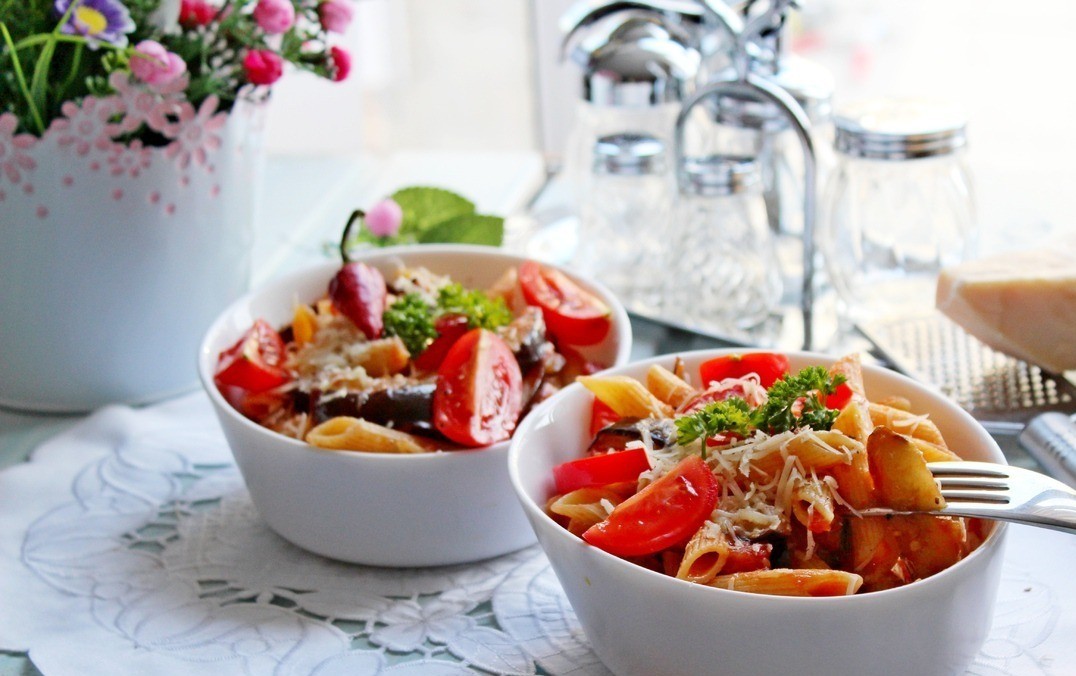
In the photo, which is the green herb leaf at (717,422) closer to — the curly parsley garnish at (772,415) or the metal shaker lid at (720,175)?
the curly parsley garnish at (772,415)

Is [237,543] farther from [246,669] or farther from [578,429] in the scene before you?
[578,429]

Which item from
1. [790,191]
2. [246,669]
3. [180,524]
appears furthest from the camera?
[790,191]

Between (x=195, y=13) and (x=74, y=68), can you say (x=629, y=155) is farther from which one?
(x=74, y=68)

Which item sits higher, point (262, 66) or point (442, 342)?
point (262, 66)

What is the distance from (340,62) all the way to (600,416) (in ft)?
1.78

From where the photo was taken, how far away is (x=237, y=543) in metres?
1.25

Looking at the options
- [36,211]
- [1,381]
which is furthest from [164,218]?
[1,381]

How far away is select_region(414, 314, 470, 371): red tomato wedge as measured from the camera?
130cm

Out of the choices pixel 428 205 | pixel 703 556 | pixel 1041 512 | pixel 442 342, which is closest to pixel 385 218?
pixel 428 205

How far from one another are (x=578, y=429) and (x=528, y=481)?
0.38 ft

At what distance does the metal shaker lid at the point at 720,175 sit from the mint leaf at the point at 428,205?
0.38 m

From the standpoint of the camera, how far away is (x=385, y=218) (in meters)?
1.70

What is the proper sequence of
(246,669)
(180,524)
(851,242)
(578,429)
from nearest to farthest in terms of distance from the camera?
(246,669) → (578,429) → (180,524) → (851,242)

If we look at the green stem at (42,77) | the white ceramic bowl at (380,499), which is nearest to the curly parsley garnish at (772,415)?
the white ceramic bowl at (380,499)
